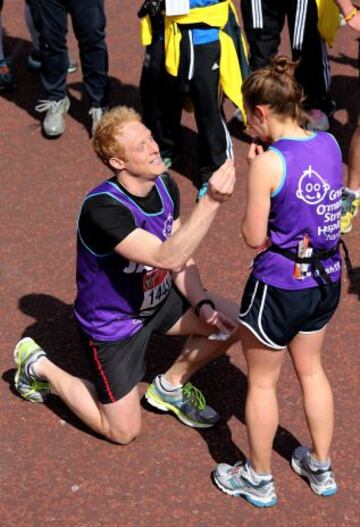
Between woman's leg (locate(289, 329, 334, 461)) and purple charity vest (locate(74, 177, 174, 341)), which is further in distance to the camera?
purple charity vest (locate(74, 177, 174, 341))

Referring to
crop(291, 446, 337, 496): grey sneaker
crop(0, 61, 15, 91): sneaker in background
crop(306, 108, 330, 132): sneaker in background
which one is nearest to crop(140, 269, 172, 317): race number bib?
crop(291, 446, 337, 496): grey sneaker

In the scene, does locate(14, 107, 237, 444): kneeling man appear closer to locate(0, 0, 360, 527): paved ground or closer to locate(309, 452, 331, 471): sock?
locate(0, 0, 360, 527): paved ground

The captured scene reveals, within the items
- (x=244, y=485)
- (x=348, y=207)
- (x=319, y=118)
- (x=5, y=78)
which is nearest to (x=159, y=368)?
(x=244, y=485)

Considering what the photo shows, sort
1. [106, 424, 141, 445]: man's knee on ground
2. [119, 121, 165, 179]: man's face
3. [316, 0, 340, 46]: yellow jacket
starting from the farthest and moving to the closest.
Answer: [316, 0, 340, 46]: yellow jacket, [106, 424, 141, 445]: man's knee on ground, [119, 121, 165, 179]: man's face

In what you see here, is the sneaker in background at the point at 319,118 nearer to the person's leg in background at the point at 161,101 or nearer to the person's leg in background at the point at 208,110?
the person's leg in background at the point at 208,110

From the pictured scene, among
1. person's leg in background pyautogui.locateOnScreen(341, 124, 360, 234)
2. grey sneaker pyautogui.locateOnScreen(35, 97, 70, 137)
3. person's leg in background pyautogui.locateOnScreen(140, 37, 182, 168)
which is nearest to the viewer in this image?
person's leg in background pyautogui.locateOnScreen(341, 124, 360, 234)

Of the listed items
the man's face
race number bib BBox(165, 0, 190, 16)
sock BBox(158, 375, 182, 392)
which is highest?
the man's face

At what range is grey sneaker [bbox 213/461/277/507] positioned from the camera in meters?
3.79

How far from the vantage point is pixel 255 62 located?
6.27 meters

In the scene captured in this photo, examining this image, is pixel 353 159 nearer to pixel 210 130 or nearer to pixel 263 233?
pixel 210 130

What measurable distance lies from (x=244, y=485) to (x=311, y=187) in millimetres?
1329

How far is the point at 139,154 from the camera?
3.72 meters

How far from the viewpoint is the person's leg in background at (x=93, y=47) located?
6.14 m

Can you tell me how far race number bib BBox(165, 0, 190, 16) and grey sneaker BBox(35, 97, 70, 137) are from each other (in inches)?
56.6
